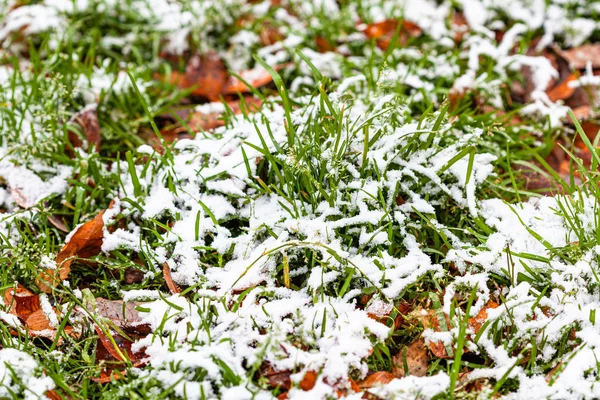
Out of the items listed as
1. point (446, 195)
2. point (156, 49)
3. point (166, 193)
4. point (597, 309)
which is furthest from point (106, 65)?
point (597, 309)

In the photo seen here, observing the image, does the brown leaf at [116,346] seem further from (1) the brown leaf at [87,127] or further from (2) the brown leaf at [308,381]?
(1) the brown leaf at [87,127]

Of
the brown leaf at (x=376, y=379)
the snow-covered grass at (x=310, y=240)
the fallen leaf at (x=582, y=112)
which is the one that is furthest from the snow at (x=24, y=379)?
the fallen leaf at (x=582, y=112)

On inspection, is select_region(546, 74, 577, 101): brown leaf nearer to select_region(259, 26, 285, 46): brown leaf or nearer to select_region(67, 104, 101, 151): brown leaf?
select_region(259, 26, 285, 46): brown leaf

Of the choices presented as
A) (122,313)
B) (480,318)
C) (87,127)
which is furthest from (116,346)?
(87,127)

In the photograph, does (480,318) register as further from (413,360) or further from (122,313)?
(122,313)

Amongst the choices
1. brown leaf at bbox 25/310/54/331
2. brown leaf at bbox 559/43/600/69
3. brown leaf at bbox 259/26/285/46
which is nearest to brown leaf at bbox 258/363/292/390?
brown leaf at bbox 25/310/54/331

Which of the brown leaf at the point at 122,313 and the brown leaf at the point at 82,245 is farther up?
the brown leaf at the point at 82,245

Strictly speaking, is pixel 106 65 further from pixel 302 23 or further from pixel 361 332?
pixel 361 332
